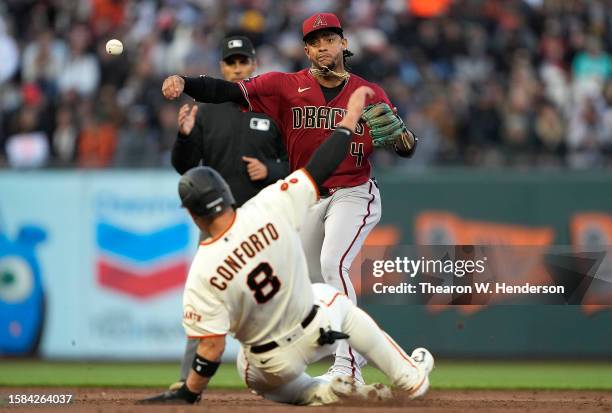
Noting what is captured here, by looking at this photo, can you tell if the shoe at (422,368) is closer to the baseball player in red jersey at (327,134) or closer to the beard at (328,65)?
the baseball player in red jersey at (327,134)

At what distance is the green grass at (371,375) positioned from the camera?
935 cm

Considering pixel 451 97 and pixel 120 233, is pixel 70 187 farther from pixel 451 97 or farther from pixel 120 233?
pixel 451 97

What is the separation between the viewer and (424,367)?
688 cm

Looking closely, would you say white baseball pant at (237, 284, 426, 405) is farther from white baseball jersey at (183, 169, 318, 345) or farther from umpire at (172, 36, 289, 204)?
umpire at (172, 36, 289, 204)

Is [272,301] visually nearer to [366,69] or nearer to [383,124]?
[383,124]

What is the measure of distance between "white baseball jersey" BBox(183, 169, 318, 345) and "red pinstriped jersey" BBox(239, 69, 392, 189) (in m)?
1.26

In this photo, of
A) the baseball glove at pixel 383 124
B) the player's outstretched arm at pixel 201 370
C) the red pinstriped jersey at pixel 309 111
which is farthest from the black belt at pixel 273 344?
the baseball glove at pixel 383 124

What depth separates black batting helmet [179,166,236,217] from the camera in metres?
5.95

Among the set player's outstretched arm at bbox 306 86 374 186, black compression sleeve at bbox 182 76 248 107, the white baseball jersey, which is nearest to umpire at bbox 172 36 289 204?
black compression sleeve at bbox 182 76 248 107

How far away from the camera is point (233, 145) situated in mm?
7754

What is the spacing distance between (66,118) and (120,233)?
2.11 meters

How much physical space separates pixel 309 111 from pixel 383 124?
0.57 meters

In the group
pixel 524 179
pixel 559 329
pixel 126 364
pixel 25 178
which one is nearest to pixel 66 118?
pixel 25 178

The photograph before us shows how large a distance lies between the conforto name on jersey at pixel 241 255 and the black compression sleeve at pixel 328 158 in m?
0.46
